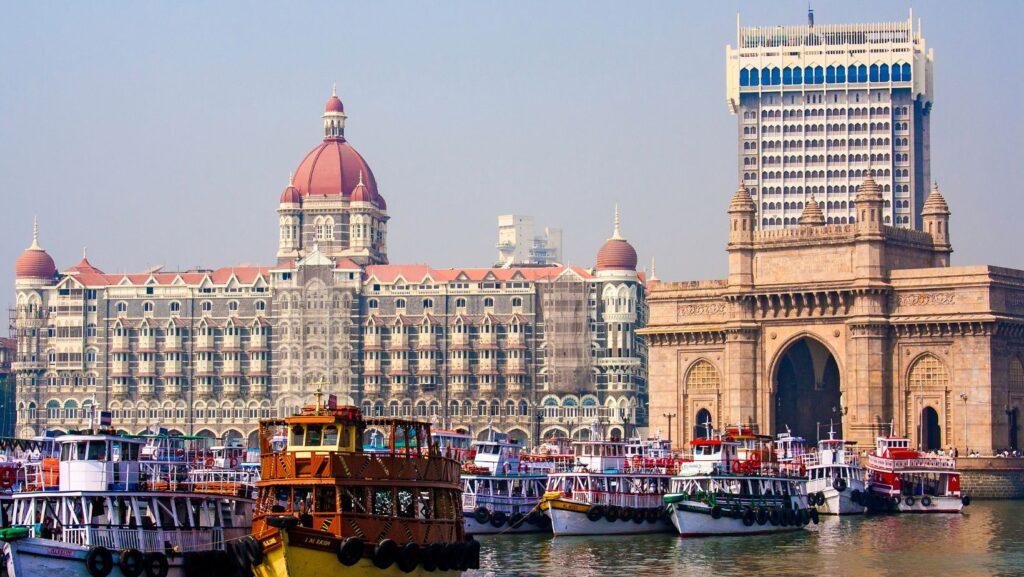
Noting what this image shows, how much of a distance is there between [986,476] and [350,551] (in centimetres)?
7376

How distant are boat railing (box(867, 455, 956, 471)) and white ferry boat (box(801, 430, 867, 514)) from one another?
3.31 metres

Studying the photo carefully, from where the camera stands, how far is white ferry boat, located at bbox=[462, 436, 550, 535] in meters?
95.2

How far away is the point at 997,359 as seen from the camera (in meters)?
124

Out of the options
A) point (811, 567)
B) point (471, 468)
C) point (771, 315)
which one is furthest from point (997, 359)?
point (811, 567)

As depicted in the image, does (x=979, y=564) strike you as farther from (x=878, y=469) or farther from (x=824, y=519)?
(x=878, y=469)

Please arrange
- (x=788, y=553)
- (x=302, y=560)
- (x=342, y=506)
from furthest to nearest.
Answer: (x=788, y=553), (x=342, y=506), (x=302, y=560)

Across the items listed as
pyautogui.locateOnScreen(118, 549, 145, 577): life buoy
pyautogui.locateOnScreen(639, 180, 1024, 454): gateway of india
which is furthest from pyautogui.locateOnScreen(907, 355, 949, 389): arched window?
pyautogui.locateOnScreen(118, 549, 145, 577): life buoy

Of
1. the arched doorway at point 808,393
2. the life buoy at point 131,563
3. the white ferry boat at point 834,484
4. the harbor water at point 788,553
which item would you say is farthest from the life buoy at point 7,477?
the arched doorway at point 808,393

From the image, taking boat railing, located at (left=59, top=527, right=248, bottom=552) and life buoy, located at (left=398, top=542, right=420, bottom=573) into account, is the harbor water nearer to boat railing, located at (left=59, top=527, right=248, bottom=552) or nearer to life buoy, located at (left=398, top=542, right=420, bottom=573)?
life buoy, located at (left=398, top=542, right=420, bottom=573)

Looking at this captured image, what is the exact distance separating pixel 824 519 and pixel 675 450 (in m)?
25.4

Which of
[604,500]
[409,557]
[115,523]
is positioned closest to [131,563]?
[115,523]

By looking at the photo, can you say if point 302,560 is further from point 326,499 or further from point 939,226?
point 939,226

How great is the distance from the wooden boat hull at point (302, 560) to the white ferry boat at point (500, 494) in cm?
3620

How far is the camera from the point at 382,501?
198 ft
